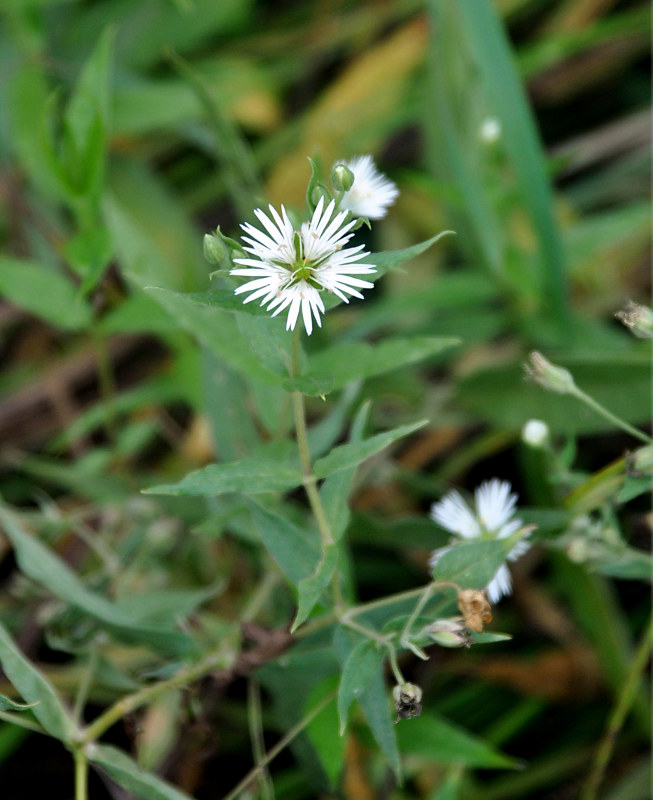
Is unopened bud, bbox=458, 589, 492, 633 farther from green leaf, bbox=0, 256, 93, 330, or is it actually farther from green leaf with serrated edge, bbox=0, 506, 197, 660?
green leaf, bbox=0, 256, 93, 330

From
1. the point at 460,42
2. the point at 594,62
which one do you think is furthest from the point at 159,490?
the point at 594,62

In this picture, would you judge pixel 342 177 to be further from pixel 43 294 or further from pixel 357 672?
pixel 43 294

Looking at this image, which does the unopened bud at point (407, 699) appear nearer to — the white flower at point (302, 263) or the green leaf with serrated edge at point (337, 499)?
the green leaf with serrated edge at point (337, 499)

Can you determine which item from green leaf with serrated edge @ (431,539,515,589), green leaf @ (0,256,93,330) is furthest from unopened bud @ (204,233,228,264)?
green leaf @ (0,256,93,330)

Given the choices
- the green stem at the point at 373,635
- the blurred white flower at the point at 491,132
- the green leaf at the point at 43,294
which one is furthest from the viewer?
the blurred white flower at the point at 491,132

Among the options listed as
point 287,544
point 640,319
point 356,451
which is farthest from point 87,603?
point 640,319

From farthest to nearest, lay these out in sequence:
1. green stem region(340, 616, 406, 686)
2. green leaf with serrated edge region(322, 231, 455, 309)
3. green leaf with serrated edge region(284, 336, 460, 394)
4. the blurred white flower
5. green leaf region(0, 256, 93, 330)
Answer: the blurred white flower < green leaf region(0, 256, 93, 330) < green leaf with serrated edge region(284, 336, 460, 394) < green stem region(340, 616, 406, 686) < green leaf with serrated edge region(322, 231, 455, 309)

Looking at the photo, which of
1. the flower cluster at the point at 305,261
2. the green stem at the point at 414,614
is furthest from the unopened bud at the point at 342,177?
the green stem at the point at 414,614
